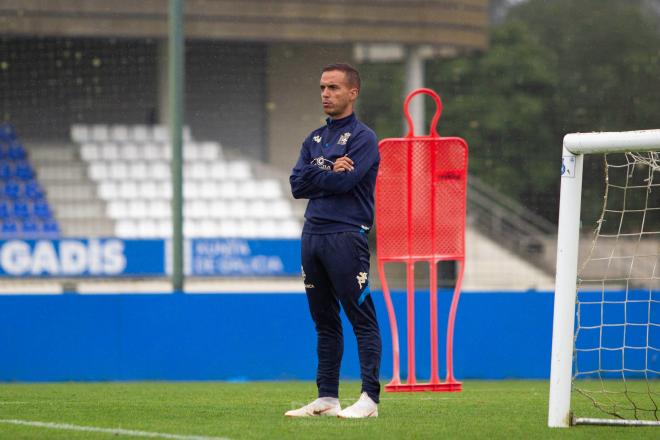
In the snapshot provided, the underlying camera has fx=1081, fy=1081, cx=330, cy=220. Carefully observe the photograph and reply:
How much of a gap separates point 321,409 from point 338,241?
0.83 metres

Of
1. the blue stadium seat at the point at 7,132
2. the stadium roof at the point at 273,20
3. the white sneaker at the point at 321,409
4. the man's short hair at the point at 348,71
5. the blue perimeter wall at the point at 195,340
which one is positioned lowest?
the blue perimeter wall at the point at 195,340

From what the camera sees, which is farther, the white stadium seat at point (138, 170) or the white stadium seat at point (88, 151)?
the white stadium seat at point (138, 170)

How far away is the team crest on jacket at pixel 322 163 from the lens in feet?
16.6

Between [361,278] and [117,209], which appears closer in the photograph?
[361,278]

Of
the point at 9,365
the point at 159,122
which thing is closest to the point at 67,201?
the point at 159,122

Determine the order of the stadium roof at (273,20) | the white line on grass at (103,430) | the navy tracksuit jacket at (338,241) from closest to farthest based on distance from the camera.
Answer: the white line on grass at (103,430)
the navy tracksuit jacket at (338,241)
the stadium roof at (273,20)

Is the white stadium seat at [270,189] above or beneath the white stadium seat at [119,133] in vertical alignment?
beneath

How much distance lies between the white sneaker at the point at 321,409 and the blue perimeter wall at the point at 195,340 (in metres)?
3.90

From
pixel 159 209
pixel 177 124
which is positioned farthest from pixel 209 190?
Result: pixel 177 124

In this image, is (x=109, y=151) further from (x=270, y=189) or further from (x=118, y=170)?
(x=270, y=189)

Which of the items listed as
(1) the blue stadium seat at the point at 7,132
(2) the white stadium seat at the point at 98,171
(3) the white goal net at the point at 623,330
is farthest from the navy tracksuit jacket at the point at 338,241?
(1) the blue stadium seat at the point at 7,132

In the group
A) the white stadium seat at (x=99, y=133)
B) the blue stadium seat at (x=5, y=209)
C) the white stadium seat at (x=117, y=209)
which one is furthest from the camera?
the white stadium seat at (x=117, y=209)

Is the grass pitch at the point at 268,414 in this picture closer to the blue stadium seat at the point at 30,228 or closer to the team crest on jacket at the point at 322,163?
the team crest on jacket at the point at 322,163

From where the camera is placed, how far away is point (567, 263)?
4762 millimetres
